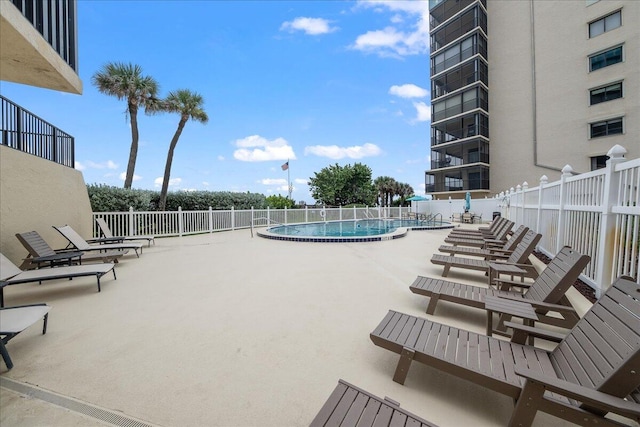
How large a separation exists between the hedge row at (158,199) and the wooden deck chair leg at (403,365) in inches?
538

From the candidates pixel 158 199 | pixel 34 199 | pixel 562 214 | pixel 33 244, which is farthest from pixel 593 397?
pixel 158 199

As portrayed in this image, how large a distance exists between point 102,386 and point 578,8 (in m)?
29.8

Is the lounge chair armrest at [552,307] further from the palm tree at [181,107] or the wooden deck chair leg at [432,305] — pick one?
the palm tree at [181,107]

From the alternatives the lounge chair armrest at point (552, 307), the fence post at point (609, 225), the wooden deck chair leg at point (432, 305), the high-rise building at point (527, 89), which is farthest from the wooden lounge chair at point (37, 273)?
the high-rise building at point (527, 89)

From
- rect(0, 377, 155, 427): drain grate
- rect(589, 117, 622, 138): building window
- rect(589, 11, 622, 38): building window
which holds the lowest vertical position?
rect(0, 377, 155, 427): drain grate

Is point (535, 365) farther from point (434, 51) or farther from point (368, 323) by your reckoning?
point (434, 51)

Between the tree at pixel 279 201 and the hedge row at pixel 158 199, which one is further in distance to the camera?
the tree at pixel 279 201

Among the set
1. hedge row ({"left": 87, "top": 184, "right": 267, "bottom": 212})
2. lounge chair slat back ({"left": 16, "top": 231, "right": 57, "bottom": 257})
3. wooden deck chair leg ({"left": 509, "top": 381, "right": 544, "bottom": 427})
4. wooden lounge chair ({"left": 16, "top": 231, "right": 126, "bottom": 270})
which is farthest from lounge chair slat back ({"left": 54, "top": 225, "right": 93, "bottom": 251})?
wooden deck chair leg ({"left": 509, "top": 381, "right": 544, "bottom": 427})

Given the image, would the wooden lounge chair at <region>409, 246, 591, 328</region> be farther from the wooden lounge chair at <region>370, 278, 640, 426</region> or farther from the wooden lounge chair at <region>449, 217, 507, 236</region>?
the wooden lounge chair at <region>449, 217, 507, 236</region>

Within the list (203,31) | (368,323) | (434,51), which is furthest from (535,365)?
(434,51)

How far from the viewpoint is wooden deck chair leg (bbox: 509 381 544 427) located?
1531 mm

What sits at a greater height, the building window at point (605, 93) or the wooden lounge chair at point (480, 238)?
the building window at point (605, 93)

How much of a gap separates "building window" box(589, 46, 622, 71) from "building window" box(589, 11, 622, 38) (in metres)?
1.39

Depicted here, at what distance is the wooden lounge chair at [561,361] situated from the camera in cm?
139
